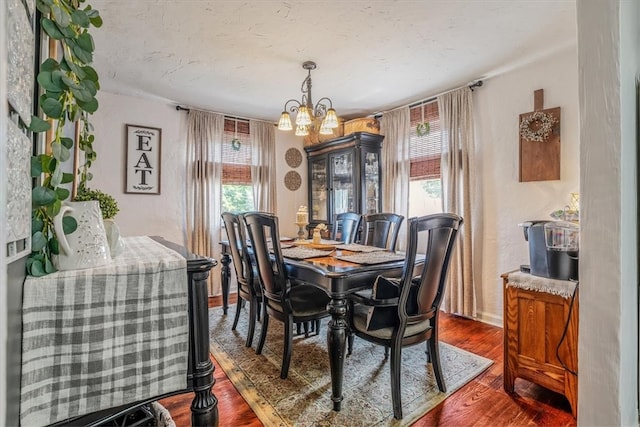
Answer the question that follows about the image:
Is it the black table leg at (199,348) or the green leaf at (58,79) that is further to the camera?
the black table leg at (199,348)

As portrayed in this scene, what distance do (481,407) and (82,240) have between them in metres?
2.04

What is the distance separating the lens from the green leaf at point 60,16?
0.74m

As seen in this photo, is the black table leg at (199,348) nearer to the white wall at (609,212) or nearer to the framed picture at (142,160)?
the white wall at (609,212)

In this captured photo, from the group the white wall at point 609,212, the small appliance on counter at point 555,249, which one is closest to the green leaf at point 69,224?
the white wall at point 609,212

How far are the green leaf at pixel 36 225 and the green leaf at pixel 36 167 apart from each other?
0.11m

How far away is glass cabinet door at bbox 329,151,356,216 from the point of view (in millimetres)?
3988

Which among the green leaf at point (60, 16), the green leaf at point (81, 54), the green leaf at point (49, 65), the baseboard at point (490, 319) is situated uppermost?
the green leaf at point (60, 16)

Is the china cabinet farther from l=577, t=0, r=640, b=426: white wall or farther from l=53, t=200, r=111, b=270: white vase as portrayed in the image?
l=53, t=200, r=111, b=270: white vase

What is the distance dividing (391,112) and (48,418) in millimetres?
3959

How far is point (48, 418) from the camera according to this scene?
2.29 feet

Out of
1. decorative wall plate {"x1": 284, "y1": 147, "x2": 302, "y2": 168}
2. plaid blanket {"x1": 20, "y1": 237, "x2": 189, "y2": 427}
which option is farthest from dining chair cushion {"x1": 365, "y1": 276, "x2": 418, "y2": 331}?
decorative wall plate {"x1": 284, "y1": 147, "x2": 302, "y2": 168}

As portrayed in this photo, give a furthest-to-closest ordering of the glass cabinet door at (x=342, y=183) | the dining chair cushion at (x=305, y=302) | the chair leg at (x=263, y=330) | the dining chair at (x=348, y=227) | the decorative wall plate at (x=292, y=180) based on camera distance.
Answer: the decorative wall plate at (x=292, y=180) → the glass cabinet door at (x=342, y=183) → the dining chair at (x=348, y=227) → the chair leg at (x=263, y=330) → the dining chair cushion at (x=305, y=302)

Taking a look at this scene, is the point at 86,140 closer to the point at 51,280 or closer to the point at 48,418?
the point at 51,280

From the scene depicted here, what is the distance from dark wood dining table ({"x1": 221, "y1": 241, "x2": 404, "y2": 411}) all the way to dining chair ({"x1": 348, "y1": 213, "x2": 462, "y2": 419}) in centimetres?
11
